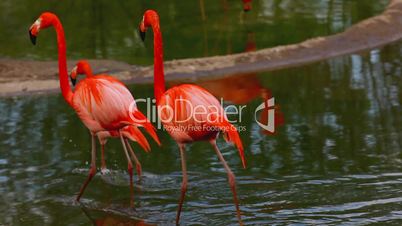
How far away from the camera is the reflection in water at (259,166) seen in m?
5.93

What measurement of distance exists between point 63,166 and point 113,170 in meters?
0.40

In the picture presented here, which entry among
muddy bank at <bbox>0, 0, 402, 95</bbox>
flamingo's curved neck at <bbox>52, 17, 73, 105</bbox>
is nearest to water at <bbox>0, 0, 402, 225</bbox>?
muddy bank at <bbox>0, 0, 402, 95</bbox>

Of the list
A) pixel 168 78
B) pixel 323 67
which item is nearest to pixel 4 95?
pixel 168 78

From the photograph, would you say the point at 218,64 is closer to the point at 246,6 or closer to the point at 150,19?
→ the point at 246,6

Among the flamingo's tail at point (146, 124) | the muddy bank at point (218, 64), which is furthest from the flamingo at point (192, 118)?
the muddy bank at point (218, 64)

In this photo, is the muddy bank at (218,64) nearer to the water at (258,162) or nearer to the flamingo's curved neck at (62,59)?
the water at (258,162)

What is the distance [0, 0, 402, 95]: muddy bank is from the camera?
32.5ft

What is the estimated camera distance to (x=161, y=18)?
12625 mm

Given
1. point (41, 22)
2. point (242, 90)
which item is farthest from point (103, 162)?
point (242, 90)

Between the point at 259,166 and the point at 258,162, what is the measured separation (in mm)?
104

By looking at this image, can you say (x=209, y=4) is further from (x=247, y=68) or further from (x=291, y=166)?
(x=291, y=166)

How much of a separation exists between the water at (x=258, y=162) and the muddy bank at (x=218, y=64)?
0.94 ft

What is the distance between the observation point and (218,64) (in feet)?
33.6

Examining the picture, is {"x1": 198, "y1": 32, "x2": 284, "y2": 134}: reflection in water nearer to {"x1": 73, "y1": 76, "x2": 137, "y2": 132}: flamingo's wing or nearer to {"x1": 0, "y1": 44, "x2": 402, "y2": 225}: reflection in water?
{"x1": 0, "y1": 44, "x2": 402, "y2": 225}: reflection in water
